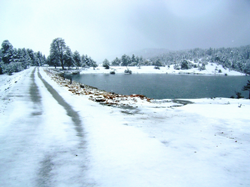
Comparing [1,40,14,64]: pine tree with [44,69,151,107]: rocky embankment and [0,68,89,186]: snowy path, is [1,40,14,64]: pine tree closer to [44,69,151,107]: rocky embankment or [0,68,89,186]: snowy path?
[44,69,151,107]: rocky embankment

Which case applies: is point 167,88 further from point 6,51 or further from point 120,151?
point 6,51

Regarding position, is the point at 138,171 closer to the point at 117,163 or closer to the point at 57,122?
the point at 117,163

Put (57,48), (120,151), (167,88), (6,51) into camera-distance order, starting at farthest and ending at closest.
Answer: (57,48)
(6,51)
(167,88)
(120,151)

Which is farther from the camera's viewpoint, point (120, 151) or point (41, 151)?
point (120, 151)

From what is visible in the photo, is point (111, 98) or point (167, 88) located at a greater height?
point (111, 98)

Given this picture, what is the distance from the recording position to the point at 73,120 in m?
8.83

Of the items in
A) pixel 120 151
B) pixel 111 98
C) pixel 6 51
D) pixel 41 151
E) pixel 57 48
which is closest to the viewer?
pixel 41 151

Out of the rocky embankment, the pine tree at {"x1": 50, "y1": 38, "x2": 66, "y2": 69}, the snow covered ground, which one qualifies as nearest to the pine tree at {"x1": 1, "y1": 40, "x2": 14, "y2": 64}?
the pine tree at {"x1": 50, "y1": 38, "x2": 66, "y2": 69}

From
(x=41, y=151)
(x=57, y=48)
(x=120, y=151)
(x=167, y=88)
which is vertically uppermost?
(x=57, y=48)

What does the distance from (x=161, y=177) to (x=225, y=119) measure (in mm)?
8074

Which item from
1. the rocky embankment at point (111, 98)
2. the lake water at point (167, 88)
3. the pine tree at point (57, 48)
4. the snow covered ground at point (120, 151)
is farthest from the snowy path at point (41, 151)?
the pine tree at point (57, 48)

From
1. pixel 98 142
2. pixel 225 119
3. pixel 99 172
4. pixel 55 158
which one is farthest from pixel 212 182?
pixel 225 119

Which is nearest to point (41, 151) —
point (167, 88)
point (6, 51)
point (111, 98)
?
point (111, 98)

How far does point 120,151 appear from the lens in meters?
5.50
